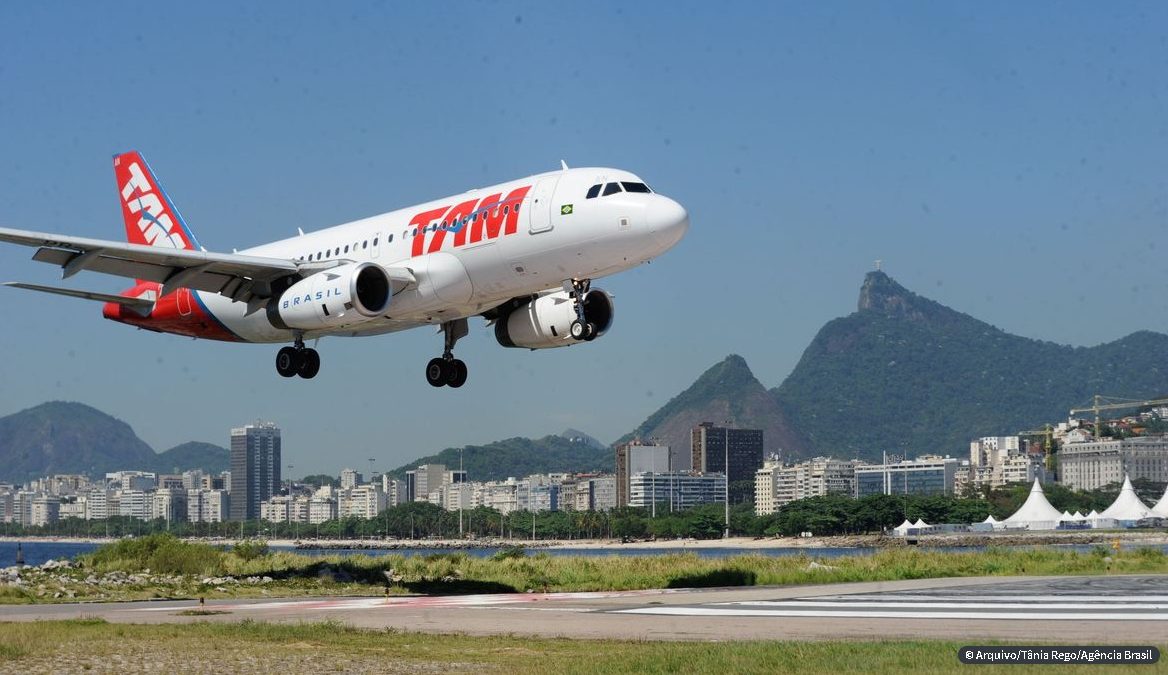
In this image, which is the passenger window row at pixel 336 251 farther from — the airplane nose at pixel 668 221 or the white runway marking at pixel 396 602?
the white runway marking at pixel 396 602

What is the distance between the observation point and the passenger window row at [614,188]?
38.9 m

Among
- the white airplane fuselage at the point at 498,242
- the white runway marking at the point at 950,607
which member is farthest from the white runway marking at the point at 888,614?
the white airplane fuselage at the point at 498,242

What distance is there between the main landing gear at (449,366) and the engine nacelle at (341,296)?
5.39 metres

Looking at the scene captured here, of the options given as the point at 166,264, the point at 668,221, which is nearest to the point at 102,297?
the point at 166,264

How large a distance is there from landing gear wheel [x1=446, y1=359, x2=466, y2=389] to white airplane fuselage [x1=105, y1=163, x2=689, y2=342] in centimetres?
270

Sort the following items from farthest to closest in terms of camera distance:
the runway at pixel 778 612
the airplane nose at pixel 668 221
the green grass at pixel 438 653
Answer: the airplane nose at pixel 668 221 < the runway at pixel 778 612 < the green grass at pixel 438 653

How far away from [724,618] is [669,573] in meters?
22.7

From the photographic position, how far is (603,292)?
43312mm

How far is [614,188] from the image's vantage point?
3900cm

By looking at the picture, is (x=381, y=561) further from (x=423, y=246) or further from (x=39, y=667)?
(x=39, y=667)

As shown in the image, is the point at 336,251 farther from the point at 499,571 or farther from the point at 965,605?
the point at 499,571

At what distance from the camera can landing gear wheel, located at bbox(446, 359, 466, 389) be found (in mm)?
46844

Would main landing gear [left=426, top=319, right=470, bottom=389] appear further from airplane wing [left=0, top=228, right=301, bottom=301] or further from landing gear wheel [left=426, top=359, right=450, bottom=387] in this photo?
airplane wing [left=0, top=228, right=301, bottom=301]

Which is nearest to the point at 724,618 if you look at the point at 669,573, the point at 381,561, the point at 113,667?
the point at 113,667
